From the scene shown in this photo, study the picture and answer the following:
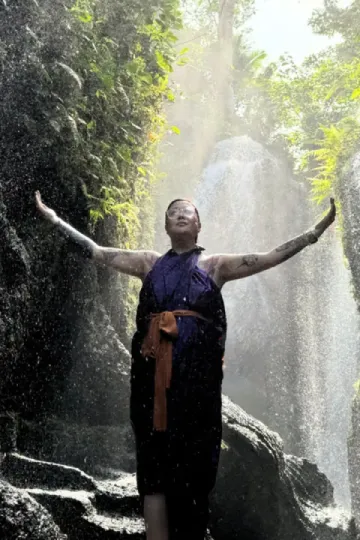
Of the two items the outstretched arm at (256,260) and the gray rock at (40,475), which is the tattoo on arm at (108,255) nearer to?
the outstretched arm at (256,260)

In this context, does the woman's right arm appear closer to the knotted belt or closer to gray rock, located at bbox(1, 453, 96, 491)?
the knotted belt

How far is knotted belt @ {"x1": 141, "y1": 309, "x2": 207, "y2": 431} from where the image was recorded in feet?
9.84

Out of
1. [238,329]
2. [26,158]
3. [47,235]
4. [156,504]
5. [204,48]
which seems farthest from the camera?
[204,48]

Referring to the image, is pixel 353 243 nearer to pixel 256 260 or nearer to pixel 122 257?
pixel 256 260

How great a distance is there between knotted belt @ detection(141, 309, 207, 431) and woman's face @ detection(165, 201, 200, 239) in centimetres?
64

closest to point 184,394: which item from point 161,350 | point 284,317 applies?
point 161,350

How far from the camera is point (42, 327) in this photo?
4.78 m

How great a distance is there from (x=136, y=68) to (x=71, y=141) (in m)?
2.01

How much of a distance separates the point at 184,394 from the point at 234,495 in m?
3.74

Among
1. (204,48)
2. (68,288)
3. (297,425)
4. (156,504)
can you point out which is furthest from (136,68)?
(204,48)

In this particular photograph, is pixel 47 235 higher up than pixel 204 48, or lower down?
lower down

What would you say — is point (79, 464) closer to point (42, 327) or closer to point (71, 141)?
point (42, 327)

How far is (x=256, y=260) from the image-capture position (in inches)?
136

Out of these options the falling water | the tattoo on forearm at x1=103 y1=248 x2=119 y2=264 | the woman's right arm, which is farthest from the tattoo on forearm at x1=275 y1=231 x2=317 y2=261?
the falling water
